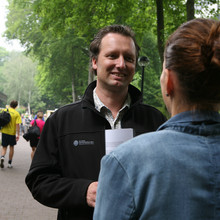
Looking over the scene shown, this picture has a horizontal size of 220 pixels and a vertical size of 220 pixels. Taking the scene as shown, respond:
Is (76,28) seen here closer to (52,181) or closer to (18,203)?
(18,203)

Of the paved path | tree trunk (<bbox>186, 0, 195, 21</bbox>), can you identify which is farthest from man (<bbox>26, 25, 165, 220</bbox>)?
tree trunk (<bbox>186, 0, 195, 21</bbox>)

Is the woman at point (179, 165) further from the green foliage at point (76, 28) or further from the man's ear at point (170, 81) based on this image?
the green foliage at point (76, 28)

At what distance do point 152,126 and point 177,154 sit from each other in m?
1.25

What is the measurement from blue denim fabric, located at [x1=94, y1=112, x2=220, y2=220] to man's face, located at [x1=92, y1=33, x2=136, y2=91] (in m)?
1.27

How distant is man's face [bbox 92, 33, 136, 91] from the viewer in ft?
7.83

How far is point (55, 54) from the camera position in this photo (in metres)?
21.8

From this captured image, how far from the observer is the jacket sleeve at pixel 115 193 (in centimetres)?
112

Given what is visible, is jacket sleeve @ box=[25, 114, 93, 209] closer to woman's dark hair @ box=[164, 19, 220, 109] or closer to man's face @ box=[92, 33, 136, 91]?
man's face @ box=[92, 33, 136, 91]

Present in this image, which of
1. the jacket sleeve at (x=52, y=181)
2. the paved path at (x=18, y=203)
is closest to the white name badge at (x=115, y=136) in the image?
the jacket sleeve at (x=52, y=181)

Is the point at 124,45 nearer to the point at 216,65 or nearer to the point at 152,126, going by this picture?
the point at 152,126

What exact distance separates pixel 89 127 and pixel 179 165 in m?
1.17

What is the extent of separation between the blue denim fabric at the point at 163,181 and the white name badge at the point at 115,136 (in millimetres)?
860

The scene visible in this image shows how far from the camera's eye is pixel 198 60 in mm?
1140

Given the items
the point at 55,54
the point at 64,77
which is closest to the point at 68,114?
the point at 55,54
